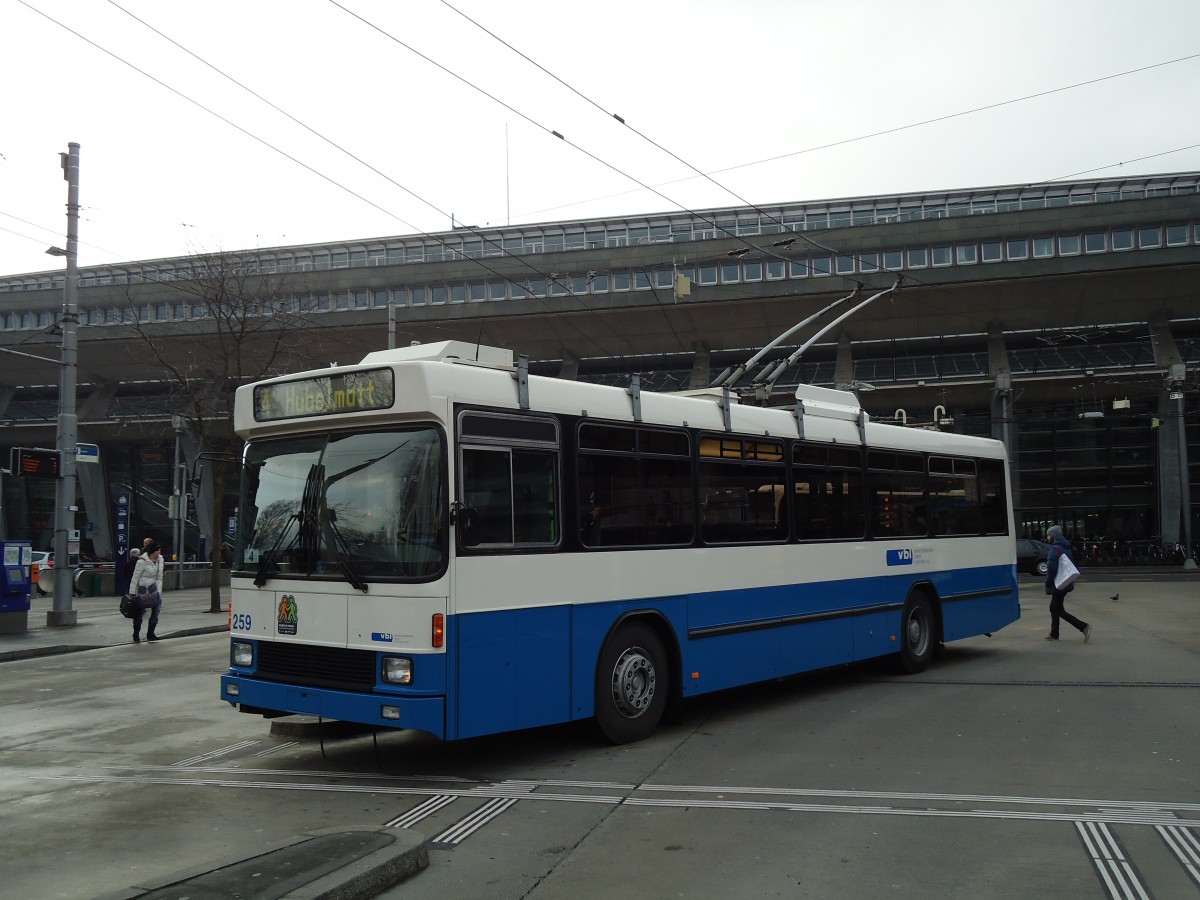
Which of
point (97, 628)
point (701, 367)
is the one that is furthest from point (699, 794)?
point (701, 367)

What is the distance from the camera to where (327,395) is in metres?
7.84

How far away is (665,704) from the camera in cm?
924

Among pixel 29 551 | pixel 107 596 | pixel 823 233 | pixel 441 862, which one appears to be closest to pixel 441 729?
pixel 441 862

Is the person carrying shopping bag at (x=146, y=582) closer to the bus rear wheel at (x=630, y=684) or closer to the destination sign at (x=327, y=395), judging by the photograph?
the destination sign at (x=327, y=395)

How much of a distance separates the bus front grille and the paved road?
28.4 inches

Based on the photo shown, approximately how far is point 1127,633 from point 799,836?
1353 cm

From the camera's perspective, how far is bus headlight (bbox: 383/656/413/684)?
710 cm

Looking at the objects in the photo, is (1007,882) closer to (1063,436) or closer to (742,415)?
(742,415)

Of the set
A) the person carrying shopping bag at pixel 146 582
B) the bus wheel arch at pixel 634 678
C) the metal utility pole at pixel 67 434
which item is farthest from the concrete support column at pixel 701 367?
the bus wheel arch at pixel 634 678

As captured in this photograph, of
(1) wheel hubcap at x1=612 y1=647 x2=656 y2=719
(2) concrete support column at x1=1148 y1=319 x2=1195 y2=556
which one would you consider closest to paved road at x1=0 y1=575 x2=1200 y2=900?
(1) wheel hubcap at x1=612 y1=647 x2=656 y2=719

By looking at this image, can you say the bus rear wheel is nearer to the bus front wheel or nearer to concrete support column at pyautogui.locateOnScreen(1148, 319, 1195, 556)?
the bus front wheel

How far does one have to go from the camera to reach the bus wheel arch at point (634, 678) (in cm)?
839

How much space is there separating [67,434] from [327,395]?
15247 millimetres

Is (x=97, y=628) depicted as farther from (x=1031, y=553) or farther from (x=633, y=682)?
(x=1031, y=553)
